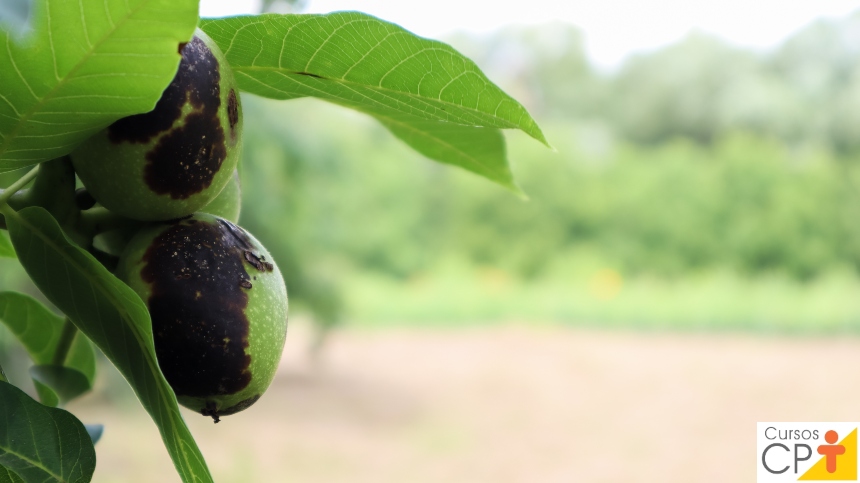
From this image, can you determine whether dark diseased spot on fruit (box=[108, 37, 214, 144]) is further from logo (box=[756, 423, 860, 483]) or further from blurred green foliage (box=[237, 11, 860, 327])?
blurred green foliage (box=[237, 11, 860, 327])

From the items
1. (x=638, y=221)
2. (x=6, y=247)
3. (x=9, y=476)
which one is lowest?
(x=9, y=476)

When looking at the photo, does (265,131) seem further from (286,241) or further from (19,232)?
(19,232)

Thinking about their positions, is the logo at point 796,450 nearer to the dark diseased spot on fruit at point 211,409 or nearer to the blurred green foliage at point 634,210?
the dark diseased spot on fruit at point 211,409

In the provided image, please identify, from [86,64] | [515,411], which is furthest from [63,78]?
[515,411]

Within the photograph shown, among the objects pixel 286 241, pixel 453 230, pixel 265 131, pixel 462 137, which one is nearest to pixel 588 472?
pixel 286 241

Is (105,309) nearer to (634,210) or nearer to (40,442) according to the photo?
(40,442)
